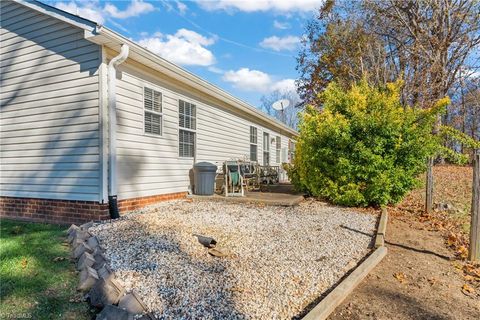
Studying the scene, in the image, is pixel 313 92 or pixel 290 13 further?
pixel 313 92

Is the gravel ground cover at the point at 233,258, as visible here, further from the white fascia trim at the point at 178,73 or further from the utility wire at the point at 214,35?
the utility wire at the point at 214,35

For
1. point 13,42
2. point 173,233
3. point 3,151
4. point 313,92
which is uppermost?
point 313,92

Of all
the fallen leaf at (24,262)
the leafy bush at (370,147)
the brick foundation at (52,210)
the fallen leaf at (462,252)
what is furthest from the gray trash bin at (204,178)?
the fallen leaf at (462,252)

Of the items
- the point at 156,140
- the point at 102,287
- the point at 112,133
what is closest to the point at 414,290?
the point at 102,287

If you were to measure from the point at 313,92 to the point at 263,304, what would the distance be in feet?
64.9

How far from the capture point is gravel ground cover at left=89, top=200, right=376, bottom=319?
266 cm

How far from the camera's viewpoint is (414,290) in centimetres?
324

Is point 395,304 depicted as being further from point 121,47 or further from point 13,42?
point 13,42

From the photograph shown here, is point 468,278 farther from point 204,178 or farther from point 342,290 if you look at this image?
point 204,178

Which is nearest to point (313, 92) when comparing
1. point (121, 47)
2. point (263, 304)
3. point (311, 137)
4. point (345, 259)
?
point (311, 137)

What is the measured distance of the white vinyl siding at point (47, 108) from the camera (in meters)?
5.67

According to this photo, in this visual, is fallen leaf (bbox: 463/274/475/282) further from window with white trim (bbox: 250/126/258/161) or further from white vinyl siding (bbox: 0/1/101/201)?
window with white trim (bbox: 250/126/258/161)

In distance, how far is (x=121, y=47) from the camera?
554cm

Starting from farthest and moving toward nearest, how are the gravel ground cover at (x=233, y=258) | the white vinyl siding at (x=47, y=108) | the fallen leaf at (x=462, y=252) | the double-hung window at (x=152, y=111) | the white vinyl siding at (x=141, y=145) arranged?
the double-hung window at (x=152, y=111) → the white vinyl siding at (x=141, y=145) → the white vinyl siding at (x=47, y=108) → the fallen leaf at (x=462, y=252) → the gravel ground cover at (x=233, y=258)
